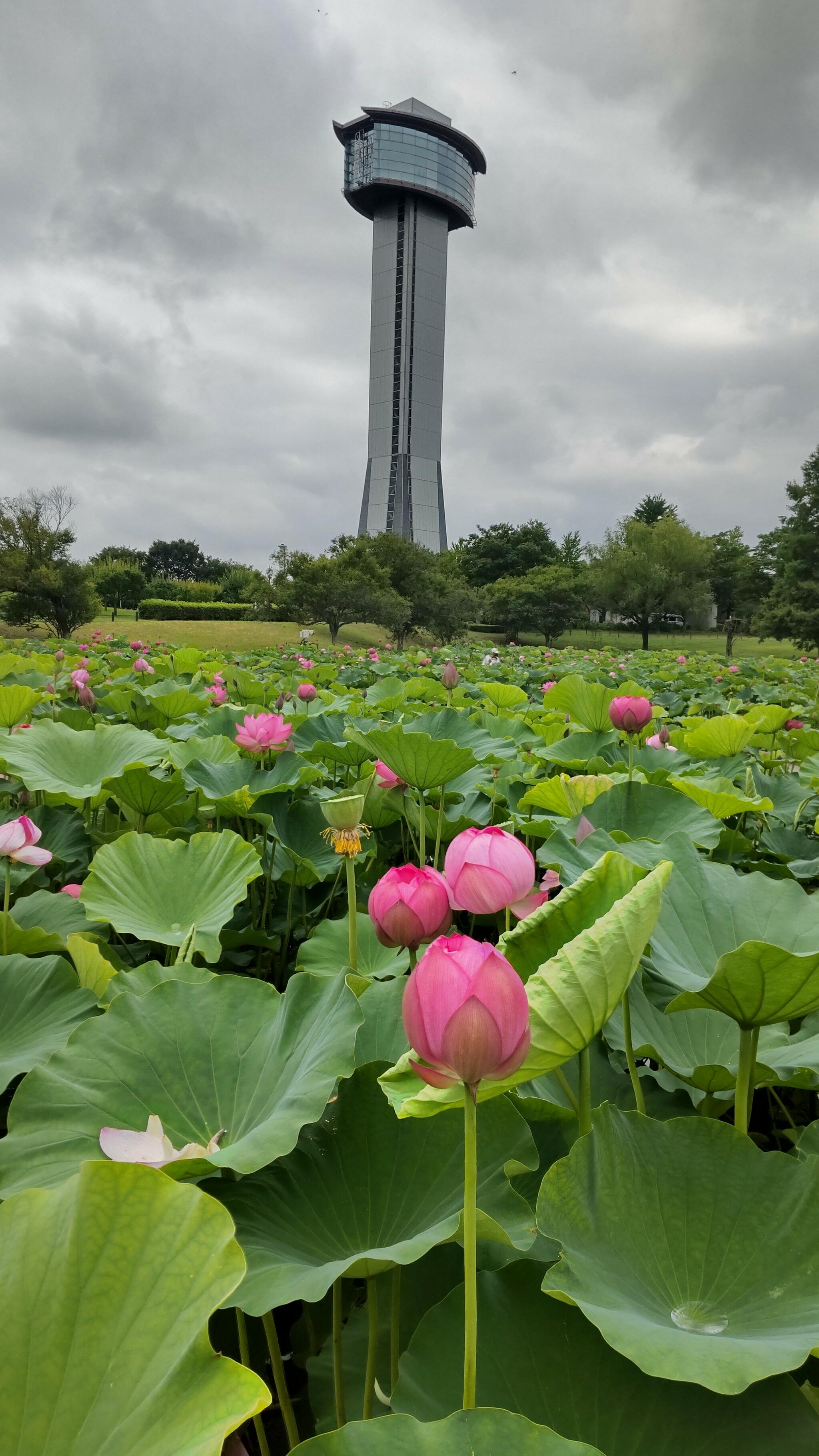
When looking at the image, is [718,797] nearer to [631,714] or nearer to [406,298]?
[631,714]

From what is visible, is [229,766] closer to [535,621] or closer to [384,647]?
[384,647]

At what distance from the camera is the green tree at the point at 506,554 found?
39906mm

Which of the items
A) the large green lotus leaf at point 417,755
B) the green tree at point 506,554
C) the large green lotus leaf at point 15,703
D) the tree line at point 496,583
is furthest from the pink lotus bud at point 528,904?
the green tree at point 506,554

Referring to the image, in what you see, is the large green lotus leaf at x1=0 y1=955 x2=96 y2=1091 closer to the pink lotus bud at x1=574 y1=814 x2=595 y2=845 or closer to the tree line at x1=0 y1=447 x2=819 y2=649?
the pink lotus bud at x1=574 y1=814 x2=595 y2=845

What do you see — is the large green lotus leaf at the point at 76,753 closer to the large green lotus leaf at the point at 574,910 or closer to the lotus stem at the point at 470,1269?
the large green lotus leaf at the point at 574,910

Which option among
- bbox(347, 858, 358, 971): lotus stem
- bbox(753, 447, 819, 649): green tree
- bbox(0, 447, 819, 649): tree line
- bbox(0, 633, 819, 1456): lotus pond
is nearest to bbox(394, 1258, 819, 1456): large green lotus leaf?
bbox(0, 633, 819, 1456): lotus pond

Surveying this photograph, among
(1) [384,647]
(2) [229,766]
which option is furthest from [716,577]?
(2) [229,766]

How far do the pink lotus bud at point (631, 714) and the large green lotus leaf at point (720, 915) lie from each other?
2.58ft

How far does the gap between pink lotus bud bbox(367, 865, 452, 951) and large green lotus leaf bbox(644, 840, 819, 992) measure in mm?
198

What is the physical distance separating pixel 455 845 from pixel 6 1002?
0.58 metres

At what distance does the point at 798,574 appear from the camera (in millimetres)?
25391

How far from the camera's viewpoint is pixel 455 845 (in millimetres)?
721

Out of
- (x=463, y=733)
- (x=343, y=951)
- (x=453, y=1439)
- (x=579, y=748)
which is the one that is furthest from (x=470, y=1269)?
(x=579, y=748)

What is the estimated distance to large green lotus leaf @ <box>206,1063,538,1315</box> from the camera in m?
0.56
